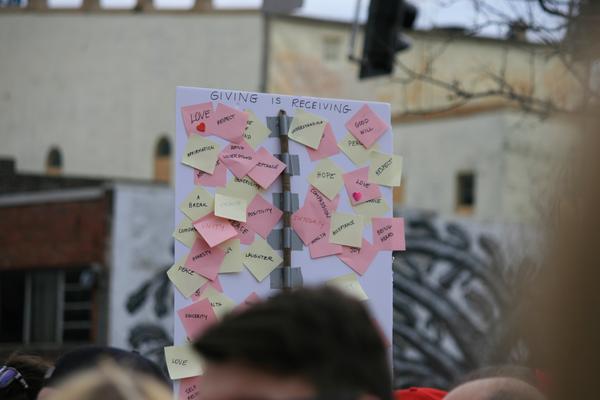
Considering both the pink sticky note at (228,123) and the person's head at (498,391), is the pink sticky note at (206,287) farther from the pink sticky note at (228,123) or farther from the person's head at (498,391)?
the person's head at (498,391)

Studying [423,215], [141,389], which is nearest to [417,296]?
[423,215]

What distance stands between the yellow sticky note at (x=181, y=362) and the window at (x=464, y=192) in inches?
1299

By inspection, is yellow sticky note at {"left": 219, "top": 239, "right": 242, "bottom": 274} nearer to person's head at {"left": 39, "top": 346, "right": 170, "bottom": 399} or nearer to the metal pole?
the metal pole

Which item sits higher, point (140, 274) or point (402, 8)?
point (402, 8)

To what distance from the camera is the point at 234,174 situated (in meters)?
4.08

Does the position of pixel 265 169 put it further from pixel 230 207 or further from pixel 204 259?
pixel 204 259

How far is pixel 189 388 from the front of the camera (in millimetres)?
3934

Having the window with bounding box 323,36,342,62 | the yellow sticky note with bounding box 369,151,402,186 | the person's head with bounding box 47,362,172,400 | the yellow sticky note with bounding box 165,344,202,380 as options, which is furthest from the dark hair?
the window with bounding box 323,36,342,62

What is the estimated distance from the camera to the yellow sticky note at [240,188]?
4070mm

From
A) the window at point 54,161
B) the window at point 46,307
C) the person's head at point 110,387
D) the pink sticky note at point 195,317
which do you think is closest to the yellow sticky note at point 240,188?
the pink sticky note at point 195,317

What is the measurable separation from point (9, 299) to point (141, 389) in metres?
27.1

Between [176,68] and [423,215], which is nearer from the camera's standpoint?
[423,215]

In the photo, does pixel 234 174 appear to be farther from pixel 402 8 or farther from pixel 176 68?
pixel 176 68

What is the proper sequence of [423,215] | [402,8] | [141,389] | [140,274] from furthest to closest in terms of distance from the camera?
[423,215]
[140,274]
[402,8]
[141,389]
